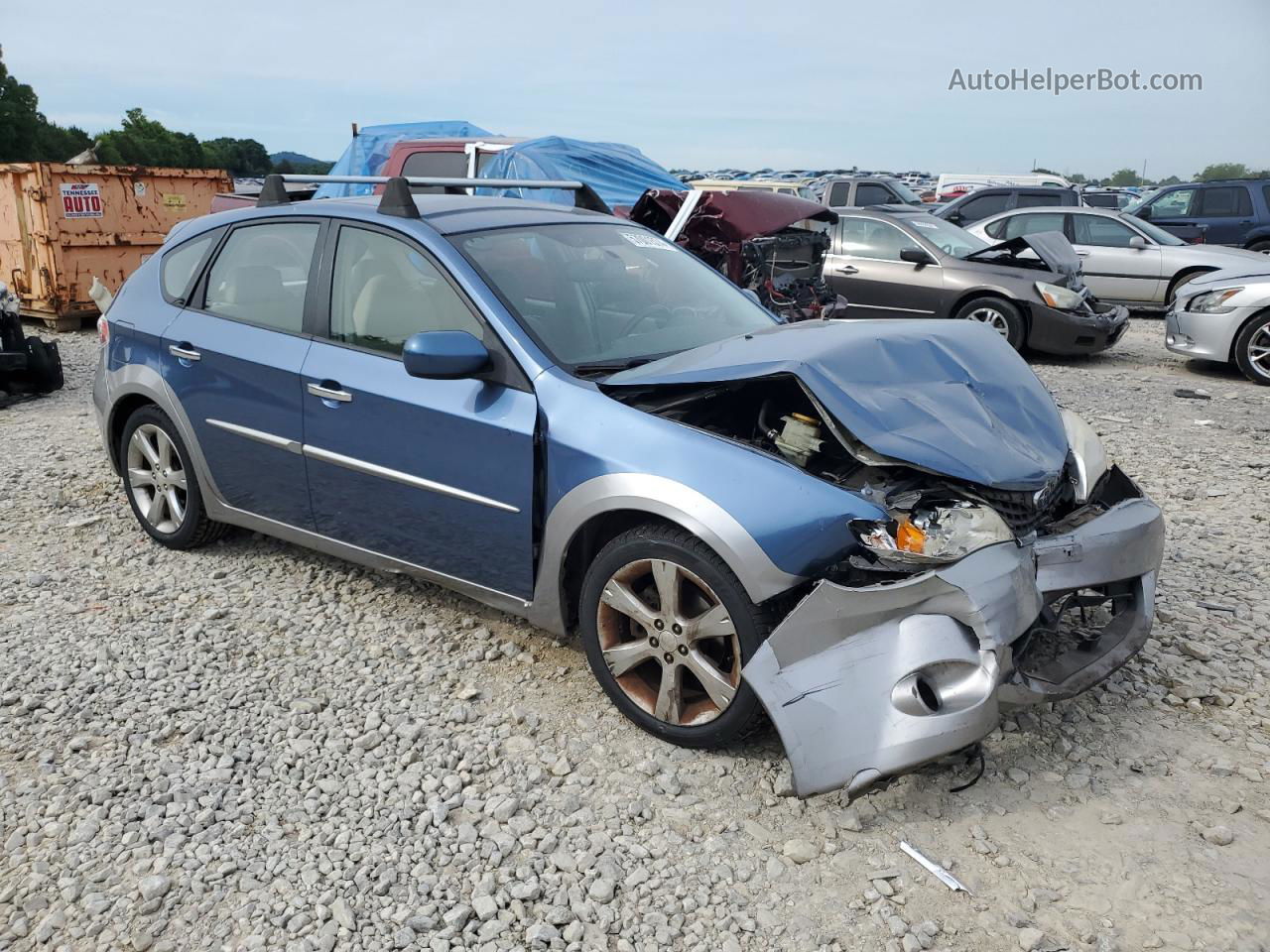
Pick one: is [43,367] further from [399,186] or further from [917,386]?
[917,386]

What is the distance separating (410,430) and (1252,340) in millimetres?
8512

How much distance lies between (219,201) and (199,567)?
269 inches

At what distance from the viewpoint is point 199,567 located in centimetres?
481

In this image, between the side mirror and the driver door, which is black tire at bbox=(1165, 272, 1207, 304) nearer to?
the driver door

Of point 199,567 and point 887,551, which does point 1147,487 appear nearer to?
point 887,551

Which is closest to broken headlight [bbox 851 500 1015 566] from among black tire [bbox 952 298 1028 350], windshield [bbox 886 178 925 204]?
black tire [bbox 952 298 1028 350]

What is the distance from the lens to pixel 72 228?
11.8 m

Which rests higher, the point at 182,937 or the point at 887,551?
the point at 887,551

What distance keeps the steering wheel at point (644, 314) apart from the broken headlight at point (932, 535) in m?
1.35

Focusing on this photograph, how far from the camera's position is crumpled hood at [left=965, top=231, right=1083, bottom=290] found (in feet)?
29.8

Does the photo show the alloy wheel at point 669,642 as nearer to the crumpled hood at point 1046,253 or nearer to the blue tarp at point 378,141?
the crumpled hood at point 1046,253

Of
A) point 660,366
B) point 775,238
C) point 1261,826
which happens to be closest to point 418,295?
point 660,366

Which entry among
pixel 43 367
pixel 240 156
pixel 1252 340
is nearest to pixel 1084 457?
pixel 1252 340

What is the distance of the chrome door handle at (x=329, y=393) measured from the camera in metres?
3.88
